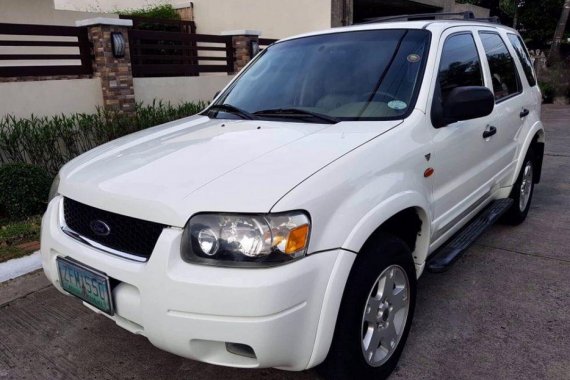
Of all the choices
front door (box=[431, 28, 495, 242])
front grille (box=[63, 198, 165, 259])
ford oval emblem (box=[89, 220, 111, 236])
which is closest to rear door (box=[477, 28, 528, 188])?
front door (box=[431, 28, 495, 242])

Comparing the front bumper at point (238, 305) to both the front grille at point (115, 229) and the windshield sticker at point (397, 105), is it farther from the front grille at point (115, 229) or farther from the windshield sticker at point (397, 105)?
the windshield sticker at point (397, 105)

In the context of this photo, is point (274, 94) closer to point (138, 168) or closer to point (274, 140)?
point (274, 140)

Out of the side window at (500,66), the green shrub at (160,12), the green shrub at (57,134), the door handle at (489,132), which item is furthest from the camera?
the green shrub at (160,12)

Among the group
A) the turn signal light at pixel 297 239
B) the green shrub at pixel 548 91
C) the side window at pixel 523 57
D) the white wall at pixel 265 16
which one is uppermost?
the white wall at pixel 265 16

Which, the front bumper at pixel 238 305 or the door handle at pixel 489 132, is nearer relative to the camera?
the front bumper at pixel 238 305

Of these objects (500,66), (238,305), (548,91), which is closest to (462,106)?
(500,66)

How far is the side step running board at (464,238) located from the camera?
2921mm

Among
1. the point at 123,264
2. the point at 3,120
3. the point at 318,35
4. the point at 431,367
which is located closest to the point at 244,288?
the point at 123,264

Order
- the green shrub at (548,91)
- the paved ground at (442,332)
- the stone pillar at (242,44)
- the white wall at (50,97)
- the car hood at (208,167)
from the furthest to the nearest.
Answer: the green shrub at (548,91) → the stone pillar at (242,44) → the white wall at (50,97) → the paved ground at (442,332) → the car hood at (208,167)

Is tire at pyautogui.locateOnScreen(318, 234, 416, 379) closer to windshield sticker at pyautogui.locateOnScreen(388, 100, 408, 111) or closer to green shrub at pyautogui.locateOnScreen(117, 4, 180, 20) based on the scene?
windshield sticker at pyautogui.locateOnScreen(388, 100, 408, 111)

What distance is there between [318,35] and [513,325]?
234 cm

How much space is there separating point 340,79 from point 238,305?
1.75 meters

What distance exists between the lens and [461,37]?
341 cm

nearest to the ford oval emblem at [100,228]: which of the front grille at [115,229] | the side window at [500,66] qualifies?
the front grille at [115,229]
